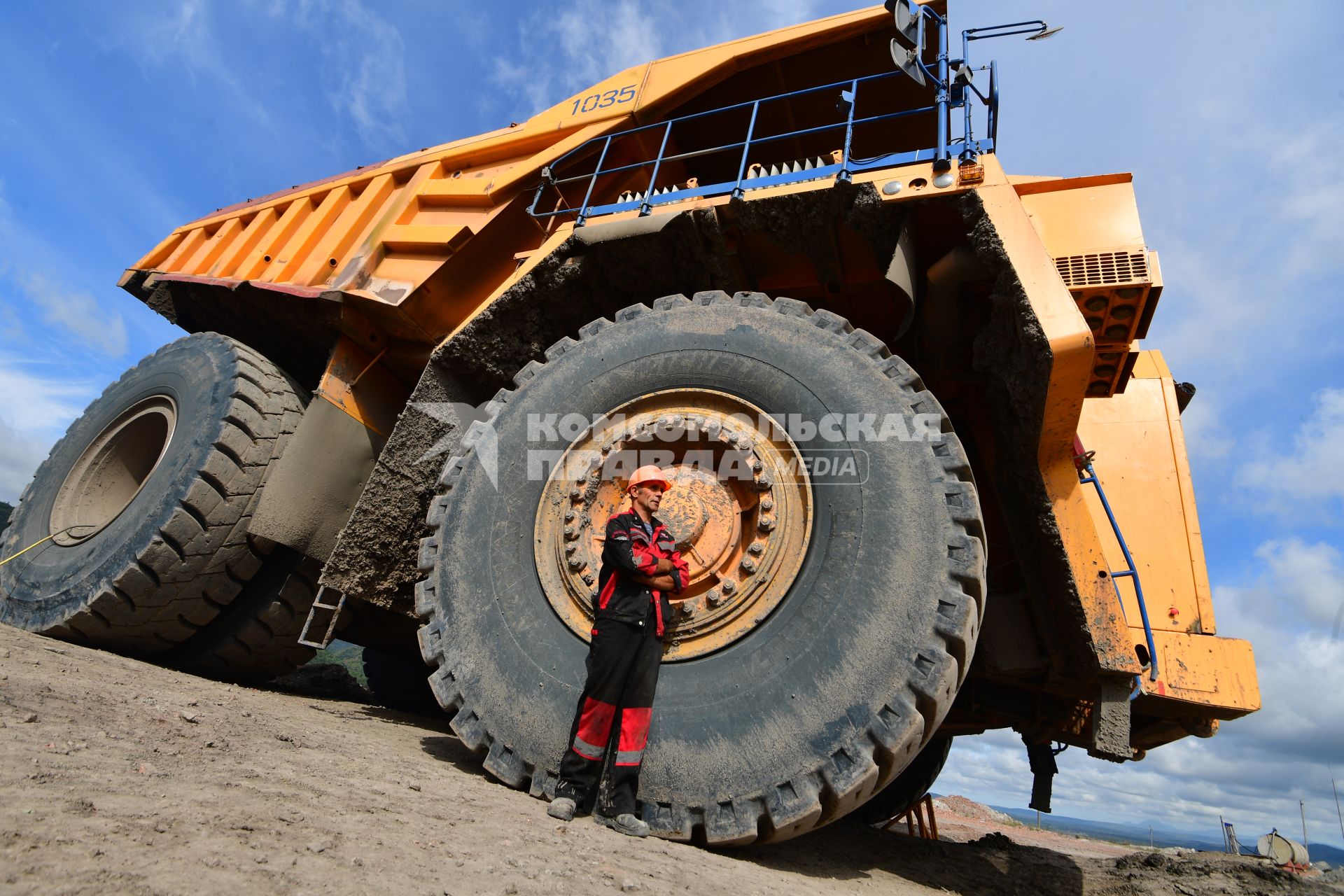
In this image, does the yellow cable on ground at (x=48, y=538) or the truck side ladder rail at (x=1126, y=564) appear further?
the yellow cable on ground at (x=48, y=538)

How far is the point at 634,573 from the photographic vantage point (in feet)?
8.35

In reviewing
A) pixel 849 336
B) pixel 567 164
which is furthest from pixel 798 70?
pixel 849 336

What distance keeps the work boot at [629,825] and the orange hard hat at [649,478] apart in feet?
3.76

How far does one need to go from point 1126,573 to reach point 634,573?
2161mm

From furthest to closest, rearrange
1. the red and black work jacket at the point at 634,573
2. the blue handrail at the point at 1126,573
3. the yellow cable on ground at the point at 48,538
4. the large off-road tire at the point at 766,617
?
the yellow cable on ground at the point at 48,538 → the blue handrail at the point at 1126,573 → the red and black work jacket at the point at 634,573 → the large off-road tire at the point at 766,617

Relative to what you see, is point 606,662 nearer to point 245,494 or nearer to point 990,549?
point 990,549

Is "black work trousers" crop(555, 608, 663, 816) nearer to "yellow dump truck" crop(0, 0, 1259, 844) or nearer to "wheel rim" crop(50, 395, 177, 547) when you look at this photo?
"yellow dump truck" crop(0, 0, 1259, 844)

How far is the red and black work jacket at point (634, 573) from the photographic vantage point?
99.3 inches

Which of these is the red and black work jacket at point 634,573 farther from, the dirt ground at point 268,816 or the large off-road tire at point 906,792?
the large off-road tire at point 906,792

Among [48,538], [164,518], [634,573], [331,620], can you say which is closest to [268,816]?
[634,573]

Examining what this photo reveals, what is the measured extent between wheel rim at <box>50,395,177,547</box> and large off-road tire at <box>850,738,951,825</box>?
5.71 metres

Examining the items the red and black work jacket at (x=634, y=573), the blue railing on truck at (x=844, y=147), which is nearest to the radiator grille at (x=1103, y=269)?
the blue railing on truck at (x=844, y=147)

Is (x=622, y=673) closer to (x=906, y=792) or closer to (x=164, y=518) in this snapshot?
(x=164, y=518)

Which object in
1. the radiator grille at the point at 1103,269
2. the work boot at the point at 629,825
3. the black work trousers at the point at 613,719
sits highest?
the radiator grille at the point at 1103,269
